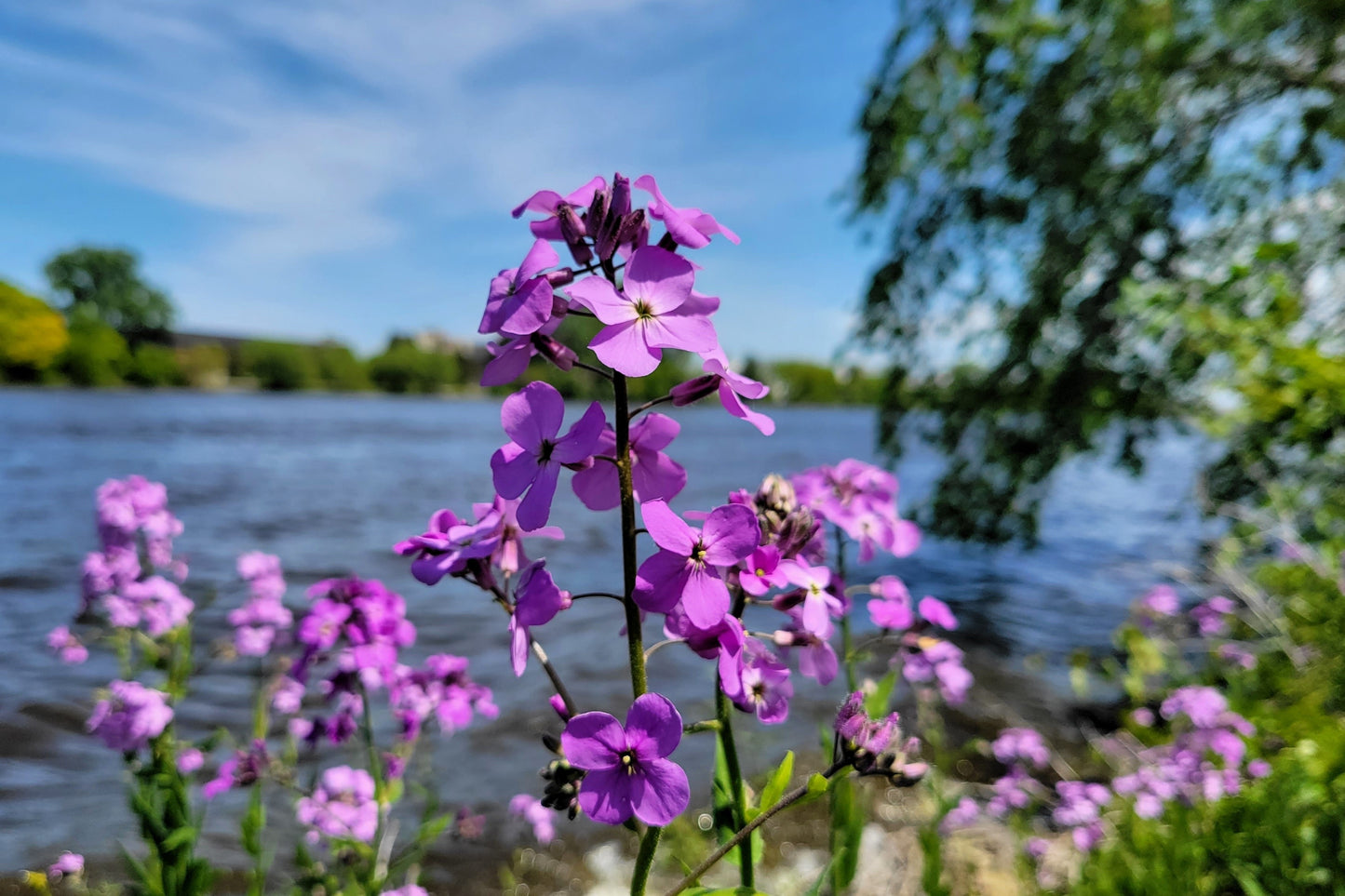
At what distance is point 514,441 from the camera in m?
0.97

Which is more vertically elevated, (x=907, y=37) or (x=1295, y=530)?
(x=907, y=37)

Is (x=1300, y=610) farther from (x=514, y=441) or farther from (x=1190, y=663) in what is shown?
(x=514, y=441)

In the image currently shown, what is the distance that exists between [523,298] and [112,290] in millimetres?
103029

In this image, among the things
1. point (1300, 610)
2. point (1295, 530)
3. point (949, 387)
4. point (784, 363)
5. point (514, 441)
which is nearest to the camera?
point (514, 441)

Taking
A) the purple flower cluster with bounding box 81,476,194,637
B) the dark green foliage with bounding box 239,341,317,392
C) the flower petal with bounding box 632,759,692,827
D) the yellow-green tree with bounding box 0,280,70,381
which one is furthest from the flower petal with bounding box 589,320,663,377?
the dark green foliage with bounding box 239,341,317,392

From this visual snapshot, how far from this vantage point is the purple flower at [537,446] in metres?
0.94

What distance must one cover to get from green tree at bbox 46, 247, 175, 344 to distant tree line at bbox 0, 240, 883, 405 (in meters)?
0.10

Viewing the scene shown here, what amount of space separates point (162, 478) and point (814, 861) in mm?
18252

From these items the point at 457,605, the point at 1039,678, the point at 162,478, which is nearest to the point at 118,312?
the point at 162,478

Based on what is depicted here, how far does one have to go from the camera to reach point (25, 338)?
6028cm

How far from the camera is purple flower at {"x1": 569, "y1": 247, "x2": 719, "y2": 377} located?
36.7 inches

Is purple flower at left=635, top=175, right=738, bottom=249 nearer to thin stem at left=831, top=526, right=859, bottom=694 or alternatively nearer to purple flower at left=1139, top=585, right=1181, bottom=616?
thin stem at left=831, top=526, right=859, bottom=694

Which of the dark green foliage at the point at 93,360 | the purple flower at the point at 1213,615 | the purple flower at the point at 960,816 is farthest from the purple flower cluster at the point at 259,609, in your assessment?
the dark green foliage at the point at 93,360

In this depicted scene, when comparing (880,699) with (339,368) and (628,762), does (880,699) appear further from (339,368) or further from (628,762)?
(339,368)
